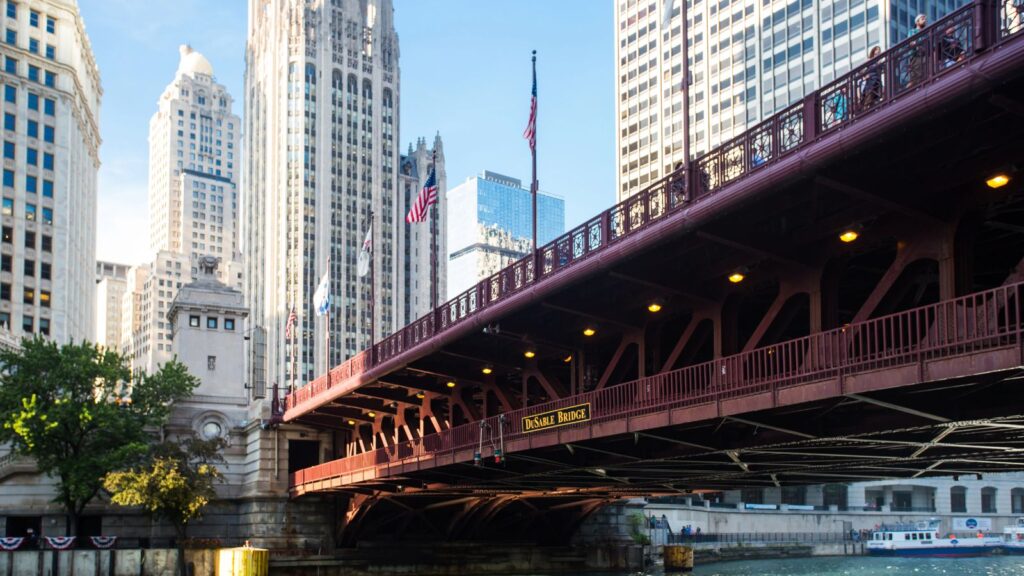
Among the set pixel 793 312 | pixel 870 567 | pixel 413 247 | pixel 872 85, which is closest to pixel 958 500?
pixel 870 567

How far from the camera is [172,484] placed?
207 ft

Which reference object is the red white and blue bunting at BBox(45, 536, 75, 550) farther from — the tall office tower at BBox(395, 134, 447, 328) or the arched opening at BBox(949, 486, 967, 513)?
the tall office tower at BBox(395, 134, 447, 328)

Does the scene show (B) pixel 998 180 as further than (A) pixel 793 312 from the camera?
No

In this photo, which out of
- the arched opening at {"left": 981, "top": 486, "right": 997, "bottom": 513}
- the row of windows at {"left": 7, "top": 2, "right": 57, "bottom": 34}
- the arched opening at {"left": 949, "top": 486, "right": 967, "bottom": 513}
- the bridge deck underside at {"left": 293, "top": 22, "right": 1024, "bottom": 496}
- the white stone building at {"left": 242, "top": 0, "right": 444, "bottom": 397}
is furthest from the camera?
the white stone building at {"left": 242, "top": 0, "right": 444, "bottom": 397}

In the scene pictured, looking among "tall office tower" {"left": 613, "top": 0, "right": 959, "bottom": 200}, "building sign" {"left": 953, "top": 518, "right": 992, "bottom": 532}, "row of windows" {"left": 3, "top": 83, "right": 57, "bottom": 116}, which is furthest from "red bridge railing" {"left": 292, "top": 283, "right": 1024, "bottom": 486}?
"building sign" {"left": 953, "top": 518, "right": 992, "bottom": 532}

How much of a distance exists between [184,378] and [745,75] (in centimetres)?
9026

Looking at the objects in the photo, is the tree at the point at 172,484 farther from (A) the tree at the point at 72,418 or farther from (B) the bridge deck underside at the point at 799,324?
(B) the bridge deck underside at the point at 799,324

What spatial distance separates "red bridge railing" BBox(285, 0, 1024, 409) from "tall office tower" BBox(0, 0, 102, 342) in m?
87.8

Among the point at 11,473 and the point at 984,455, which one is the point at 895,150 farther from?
the point at 11,473

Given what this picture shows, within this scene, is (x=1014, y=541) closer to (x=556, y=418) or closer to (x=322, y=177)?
(x=556, y=418)

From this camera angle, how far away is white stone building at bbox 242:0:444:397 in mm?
171125

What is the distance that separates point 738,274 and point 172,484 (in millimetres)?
41475

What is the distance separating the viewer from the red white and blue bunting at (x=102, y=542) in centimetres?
6350

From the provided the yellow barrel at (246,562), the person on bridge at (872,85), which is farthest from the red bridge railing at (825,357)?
the yellow barrel at (246,562)
